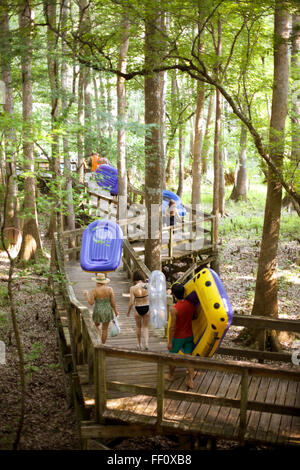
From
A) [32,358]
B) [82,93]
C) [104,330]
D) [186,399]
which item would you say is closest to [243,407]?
[186,399]

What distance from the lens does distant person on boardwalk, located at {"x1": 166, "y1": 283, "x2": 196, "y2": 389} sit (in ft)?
21.2

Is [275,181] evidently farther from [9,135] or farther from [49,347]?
[49,347]

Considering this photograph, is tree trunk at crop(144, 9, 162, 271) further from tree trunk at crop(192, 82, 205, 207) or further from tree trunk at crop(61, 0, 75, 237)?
tree trunk at crop(192, 82, 205, 207)

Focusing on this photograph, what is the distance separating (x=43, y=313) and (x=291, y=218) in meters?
15.1

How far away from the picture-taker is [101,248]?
36.8 feet

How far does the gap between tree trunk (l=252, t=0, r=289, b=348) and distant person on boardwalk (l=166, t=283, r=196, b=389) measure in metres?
4.53

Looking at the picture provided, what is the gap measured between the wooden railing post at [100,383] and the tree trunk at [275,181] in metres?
6.13

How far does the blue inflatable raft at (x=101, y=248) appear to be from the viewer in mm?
10711

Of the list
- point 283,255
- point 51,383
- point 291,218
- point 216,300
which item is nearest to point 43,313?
point 51,383

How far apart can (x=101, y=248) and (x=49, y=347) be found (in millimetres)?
2929

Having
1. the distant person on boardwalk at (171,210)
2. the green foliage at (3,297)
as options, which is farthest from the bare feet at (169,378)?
the distant person on boardwalk at (171,210)

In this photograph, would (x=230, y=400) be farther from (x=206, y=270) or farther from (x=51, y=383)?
(x=51, y=383)

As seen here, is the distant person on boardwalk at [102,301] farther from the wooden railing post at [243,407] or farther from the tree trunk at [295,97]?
the tree trunk at [295,97]

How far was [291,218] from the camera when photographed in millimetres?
22922
